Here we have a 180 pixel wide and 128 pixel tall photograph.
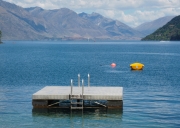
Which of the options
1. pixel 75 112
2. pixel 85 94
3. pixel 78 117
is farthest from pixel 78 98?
pixel 78 117

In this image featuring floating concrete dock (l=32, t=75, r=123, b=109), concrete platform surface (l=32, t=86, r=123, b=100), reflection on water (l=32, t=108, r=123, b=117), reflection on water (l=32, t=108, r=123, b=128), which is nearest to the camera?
reflection on water (l=32, t=108, r=123, b=128)

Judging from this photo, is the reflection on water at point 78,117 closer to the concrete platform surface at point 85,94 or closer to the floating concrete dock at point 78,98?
the floating concrete dock at point 78,98

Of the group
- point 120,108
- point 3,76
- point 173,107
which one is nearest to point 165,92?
point 173,107

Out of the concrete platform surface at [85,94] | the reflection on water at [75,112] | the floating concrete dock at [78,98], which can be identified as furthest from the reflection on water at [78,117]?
the concrete platform surface at [85,94]

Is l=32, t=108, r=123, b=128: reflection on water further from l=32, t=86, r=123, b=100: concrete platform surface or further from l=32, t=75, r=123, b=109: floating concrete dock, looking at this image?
l=32, t=86, r=123, b=100: concrete platform surface

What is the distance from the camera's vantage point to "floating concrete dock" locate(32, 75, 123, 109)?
55.3 m

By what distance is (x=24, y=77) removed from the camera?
95.7 metres

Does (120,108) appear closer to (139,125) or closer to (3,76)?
(139,125)

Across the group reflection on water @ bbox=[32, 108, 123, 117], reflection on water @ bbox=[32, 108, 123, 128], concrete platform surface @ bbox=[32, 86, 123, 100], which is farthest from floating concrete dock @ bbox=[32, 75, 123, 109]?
reflection on water @ bbox=[32, 108, 123, 128]

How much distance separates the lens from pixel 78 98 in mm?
55344

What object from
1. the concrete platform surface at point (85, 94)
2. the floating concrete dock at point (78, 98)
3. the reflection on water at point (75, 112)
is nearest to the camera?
the reflection on water at point (75, 112)

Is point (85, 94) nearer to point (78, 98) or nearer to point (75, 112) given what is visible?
point (78, 98)

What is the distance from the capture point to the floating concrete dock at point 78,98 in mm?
55281

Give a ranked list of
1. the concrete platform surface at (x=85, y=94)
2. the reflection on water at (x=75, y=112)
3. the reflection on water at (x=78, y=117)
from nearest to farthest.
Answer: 1. the reflection on water at (x=78, y=117)
2. the reflection on water at (x=75, y=112)
3. the concrete platform surface at (x=85, y=94)
